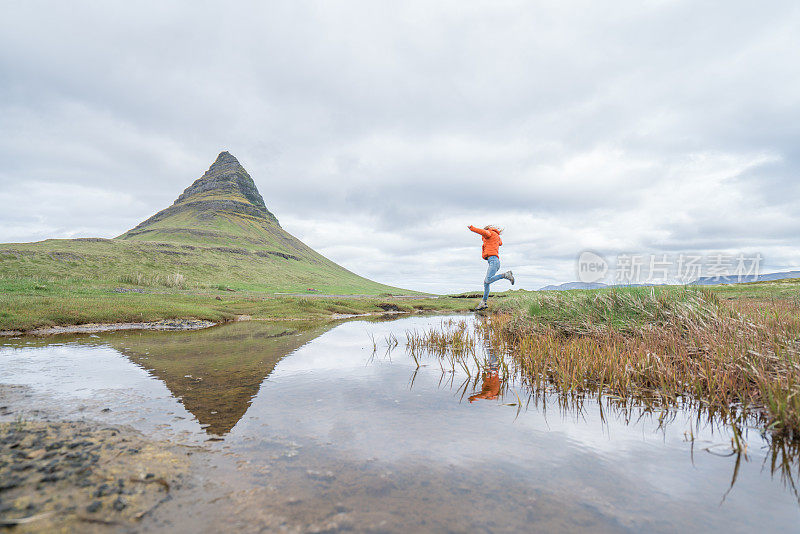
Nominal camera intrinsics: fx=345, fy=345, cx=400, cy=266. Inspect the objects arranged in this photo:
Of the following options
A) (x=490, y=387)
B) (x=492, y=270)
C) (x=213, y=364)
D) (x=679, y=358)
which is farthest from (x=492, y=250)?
(x=213, y=364)

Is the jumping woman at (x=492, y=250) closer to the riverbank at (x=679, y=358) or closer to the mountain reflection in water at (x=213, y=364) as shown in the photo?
the riverbank at (x=679, y=358)

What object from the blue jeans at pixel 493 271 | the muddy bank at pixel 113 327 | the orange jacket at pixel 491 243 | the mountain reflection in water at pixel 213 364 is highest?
the orange jacket at pixel 491 243

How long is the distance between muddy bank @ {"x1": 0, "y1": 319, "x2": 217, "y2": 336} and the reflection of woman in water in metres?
18.8

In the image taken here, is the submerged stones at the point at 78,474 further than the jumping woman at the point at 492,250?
No

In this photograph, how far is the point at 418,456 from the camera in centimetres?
466

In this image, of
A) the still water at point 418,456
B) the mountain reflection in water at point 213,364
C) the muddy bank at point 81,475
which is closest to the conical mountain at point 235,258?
the mountain reflection in water at point 213,364

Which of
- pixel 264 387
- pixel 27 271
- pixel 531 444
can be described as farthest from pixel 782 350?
pixel 27 271

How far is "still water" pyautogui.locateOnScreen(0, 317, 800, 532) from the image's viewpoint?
10.9ft

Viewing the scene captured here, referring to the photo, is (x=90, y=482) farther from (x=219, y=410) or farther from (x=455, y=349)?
(x=455, y=349)

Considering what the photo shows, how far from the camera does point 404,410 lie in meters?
6.52

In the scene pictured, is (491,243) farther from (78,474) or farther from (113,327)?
(113,327)

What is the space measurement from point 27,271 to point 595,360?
7479cm

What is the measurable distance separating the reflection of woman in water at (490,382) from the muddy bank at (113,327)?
61.8 ft

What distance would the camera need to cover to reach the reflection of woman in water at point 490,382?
24.1ft
